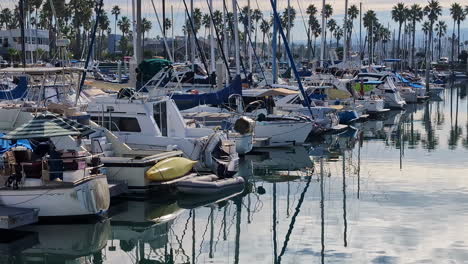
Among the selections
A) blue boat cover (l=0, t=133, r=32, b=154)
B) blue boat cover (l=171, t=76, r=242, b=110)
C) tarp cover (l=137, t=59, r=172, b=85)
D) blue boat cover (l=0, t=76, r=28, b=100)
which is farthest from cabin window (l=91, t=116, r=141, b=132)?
blue boat cover (l=171, t=76, r=242, b=110)

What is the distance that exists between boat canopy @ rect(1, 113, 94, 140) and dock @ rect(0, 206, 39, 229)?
1841 mm

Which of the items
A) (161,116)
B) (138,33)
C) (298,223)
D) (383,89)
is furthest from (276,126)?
(383,89)

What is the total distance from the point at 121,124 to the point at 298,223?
8774 millimetres

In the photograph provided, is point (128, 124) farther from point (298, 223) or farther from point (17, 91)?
point (298, 223)

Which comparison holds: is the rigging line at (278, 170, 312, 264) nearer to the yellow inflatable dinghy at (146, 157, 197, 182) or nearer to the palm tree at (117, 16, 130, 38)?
the yellow inflatable dinghy at (146, 157, 197, 182)

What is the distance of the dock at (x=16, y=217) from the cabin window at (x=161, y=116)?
8761mm

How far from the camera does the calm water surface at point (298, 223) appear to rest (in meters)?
18.8

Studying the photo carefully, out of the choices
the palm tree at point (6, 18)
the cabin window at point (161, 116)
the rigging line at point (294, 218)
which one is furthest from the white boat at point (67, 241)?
the palm tree at point (6, 18)

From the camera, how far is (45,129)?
20750 mm

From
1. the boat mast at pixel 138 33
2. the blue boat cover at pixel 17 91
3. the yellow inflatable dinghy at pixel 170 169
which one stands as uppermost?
the boat mast at pixel 138 33

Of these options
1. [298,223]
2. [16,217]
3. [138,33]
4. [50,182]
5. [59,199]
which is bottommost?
[298,223]

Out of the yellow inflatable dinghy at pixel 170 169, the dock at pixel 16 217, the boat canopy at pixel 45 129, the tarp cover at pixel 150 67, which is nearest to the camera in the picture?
the dock at pixel 16 217

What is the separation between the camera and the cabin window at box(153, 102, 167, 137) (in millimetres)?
28378

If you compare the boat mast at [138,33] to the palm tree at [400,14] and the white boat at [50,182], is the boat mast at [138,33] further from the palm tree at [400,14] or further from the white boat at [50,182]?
the palm tree at [400,14]
